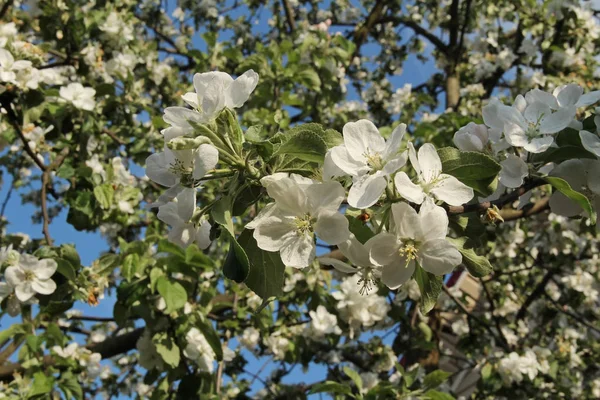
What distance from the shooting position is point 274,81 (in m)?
3.43

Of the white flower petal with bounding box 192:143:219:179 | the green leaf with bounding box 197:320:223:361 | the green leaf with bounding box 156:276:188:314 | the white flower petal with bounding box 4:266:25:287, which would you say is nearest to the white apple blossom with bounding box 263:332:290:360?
the green leaf with bounding box 197:320:223:361

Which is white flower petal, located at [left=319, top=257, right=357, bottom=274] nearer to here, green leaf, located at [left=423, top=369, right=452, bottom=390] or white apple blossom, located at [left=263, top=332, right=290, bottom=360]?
green leaf, located at [left=423, top=369, right=452, bottom=390]

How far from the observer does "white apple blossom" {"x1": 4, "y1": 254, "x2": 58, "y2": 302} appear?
2025 mm

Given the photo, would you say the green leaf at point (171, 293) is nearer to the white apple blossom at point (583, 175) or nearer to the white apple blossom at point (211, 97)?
the white apple blossom at point (211, 97)

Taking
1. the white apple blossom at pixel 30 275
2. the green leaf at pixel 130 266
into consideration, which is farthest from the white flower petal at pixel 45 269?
the green leaf at pixel 130 266

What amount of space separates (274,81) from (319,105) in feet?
2.09

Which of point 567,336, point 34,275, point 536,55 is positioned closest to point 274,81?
point 34,275

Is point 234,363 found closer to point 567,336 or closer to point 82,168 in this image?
point 82,168

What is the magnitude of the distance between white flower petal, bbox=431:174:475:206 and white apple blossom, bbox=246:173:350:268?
0.16 meters

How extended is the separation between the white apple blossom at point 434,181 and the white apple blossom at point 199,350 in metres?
1.70

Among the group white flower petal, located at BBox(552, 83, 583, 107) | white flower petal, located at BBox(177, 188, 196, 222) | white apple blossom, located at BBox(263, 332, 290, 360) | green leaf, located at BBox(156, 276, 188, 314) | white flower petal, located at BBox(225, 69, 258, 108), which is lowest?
white apple blossom, located at BBox(263, 332, 290, 360)

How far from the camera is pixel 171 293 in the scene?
2182 millimetres

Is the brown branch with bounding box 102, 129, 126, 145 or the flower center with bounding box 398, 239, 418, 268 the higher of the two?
the brown branch with bounding box 102, 129, 126, 145

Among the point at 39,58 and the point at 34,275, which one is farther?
the point at 39,58
